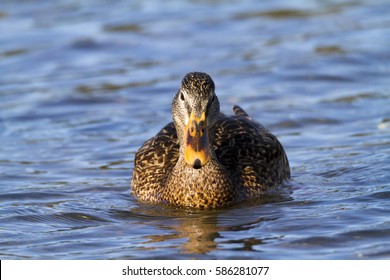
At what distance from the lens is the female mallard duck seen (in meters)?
9.70

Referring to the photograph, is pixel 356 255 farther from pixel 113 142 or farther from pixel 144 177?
pixel 113 142

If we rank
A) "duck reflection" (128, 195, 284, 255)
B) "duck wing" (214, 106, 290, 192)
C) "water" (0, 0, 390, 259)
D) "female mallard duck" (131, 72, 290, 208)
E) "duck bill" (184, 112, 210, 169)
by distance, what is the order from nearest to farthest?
"duck reflection" (128, 195, 284, 255) < "water" (0, 0, 390, 259) < "duck bill" (184, 112, 210, 169) < "female mallard duck" (131, 72, 290, 208) < "duck wing" (214, 106, 290, 192)

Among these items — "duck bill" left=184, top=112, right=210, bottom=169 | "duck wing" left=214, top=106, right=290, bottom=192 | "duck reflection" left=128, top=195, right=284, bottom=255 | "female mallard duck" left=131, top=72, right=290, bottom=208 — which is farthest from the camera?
"duck wing" left=214, top=106, right=290, bottom=192

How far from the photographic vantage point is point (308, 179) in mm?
11258

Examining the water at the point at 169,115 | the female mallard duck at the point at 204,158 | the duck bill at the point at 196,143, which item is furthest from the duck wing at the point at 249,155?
the duck bill at the point at 196,143

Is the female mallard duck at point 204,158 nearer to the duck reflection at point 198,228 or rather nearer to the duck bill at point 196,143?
the duck bill at point 196,143

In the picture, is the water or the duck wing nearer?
the water

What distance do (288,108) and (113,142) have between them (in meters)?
2.60

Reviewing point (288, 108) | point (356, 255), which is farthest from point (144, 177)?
point (288, 108)

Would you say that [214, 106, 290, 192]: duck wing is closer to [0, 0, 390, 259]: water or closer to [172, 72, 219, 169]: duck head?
[0, 0, 390, 259]: water

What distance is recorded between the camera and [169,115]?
561 inches

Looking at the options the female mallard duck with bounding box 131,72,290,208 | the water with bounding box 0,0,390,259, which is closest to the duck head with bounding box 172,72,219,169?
the female mallard duck with bounding box 131,72,290,208

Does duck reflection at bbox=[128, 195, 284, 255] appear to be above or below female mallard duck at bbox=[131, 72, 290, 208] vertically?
below

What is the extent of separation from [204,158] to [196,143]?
0.16m
